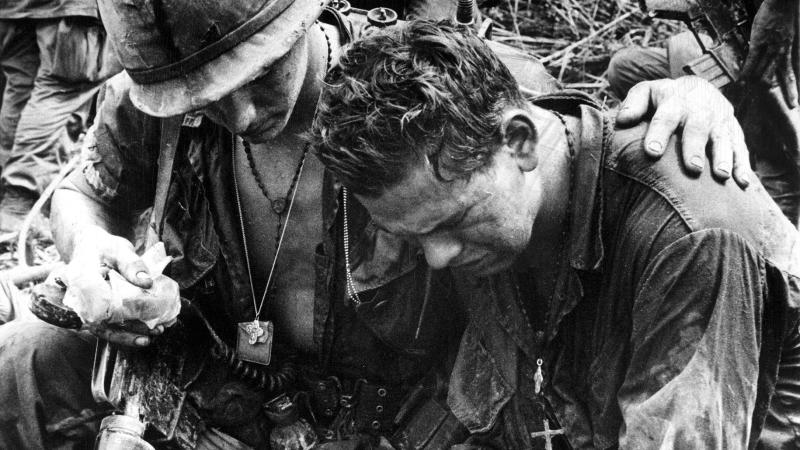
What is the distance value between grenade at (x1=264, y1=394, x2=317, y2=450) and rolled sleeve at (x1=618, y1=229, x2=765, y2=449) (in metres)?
1.31

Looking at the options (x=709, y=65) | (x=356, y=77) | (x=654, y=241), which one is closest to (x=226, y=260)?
(x=356, y=77)

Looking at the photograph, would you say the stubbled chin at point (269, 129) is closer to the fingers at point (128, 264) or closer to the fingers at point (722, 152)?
the fingers at point (128, 264)

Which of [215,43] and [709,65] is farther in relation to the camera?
[709,65]

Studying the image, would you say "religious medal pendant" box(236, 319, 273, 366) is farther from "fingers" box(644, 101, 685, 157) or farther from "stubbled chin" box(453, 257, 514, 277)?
"fingers" box(644, 101, 685, 157)

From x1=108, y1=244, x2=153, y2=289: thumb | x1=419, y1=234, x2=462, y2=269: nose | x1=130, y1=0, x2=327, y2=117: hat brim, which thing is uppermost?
x1=130, y1=0, x2=327, y2=117: hat brim

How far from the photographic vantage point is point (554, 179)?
2.41 metres

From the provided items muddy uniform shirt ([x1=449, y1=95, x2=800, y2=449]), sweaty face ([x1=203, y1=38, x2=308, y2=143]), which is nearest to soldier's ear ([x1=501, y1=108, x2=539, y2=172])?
muddy uniform shirt ([x1=449, y1=95, x2=800, y2=449])

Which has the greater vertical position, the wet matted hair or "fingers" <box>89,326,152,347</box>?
the wet matted hair

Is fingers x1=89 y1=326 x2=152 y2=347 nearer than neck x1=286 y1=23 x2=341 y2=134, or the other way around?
fingers x1=89 y1=326 x2=152 y2=347

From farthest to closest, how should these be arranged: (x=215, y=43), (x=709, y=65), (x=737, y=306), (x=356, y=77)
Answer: (x=709, y=65) → (x=215, y=43) → (x=356, y=77) → (x=737, y=306)

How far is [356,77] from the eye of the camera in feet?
7.38

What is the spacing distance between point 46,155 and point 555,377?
152 inches

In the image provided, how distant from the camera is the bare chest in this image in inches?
122

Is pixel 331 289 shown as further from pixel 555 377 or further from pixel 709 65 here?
pixel 709 65
